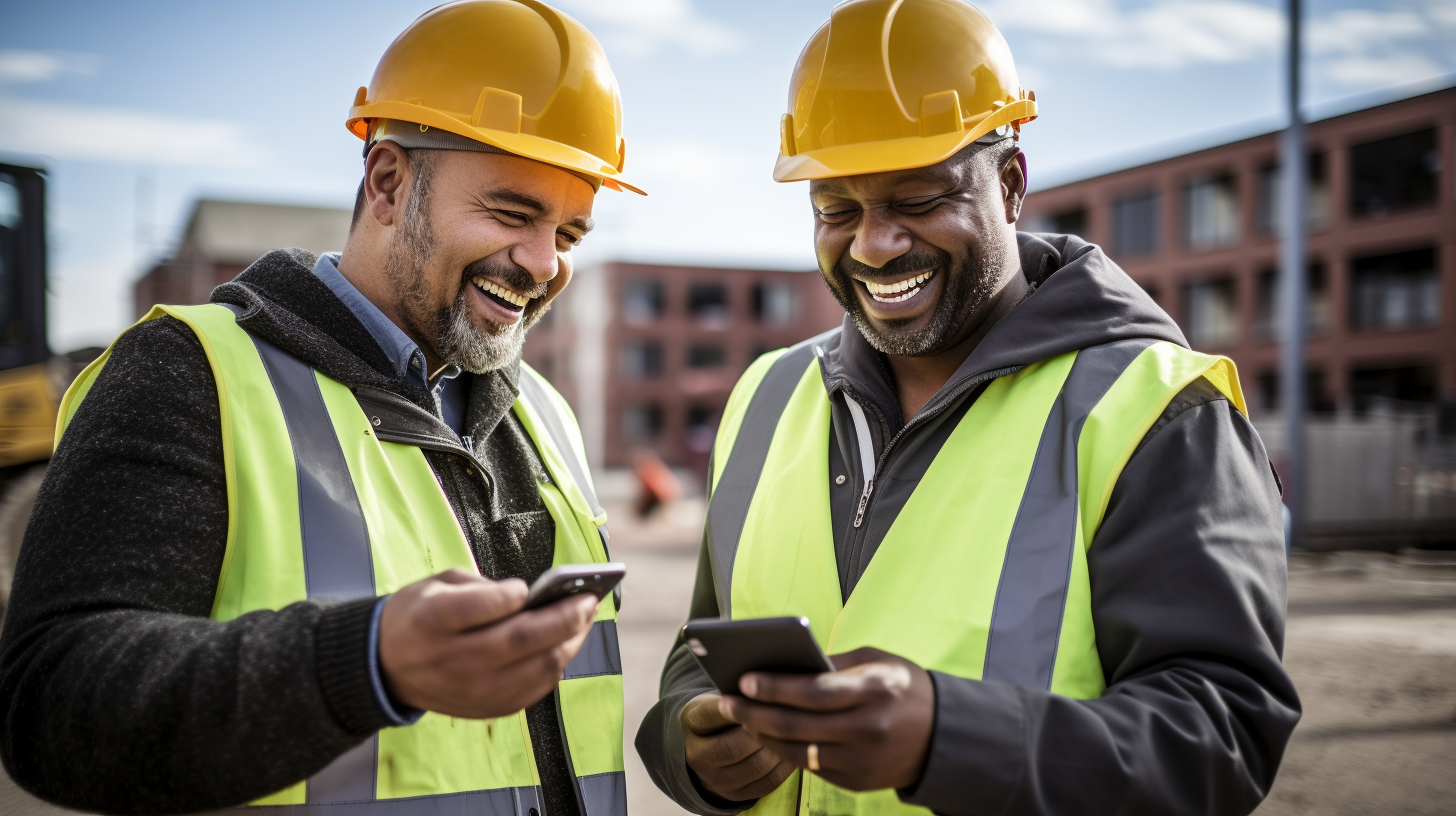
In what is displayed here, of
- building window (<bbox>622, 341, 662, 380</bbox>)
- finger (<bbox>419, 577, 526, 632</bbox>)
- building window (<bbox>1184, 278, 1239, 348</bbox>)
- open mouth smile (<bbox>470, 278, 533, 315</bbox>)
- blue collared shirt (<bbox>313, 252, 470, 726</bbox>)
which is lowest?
finger (<bbox>419, 577, 526, 632</bbox>)

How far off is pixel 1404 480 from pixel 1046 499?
55.2 ft

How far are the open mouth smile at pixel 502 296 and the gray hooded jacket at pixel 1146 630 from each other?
0.97m

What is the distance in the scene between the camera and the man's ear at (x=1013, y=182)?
252cm

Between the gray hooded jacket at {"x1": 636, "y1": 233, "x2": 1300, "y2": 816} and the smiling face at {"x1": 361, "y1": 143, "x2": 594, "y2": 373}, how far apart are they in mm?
985

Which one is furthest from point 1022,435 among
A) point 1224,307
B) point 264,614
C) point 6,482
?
point 1224,307

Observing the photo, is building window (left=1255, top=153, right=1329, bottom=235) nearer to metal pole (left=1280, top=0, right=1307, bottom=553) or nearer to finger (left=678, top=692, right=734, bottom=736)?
metal pole (left=1280, top=0, right=1307, bottom=553)

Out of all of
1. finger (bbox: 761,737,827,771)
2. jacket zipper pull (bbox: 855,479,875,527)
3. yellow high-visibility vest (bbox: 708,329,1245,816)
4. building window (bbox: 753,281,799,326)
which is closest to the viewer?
finger (bbox: 761,737,827,771)

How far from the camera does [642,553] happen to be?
593 inches

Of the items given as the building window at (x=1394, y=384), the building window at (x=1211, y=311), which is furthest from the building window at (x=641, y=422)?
the building window at (x=1394, y=384)

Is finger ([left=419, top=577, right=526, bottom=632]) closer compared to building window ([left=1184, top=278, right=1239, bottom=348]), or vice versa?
finger ([left=419, top=577, right=526, bottom=632])

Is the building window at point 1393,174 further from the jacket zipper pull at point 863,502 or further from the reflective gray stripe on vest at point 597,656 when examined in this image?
the reflective gray stripe on vest at point 597,656

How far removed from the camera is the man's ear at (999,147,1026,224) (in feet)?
8.27

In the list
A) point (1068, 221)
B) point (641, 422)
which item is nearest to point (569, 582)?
point (1068, 221)

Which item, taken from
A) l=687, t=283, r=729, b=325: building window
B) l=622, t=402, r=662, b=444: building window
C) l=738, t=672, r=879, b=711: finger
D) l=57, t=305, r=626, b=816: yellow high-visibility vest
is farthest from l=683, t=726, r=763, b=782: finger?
l=687, t=283, r=729, b=325: building window
